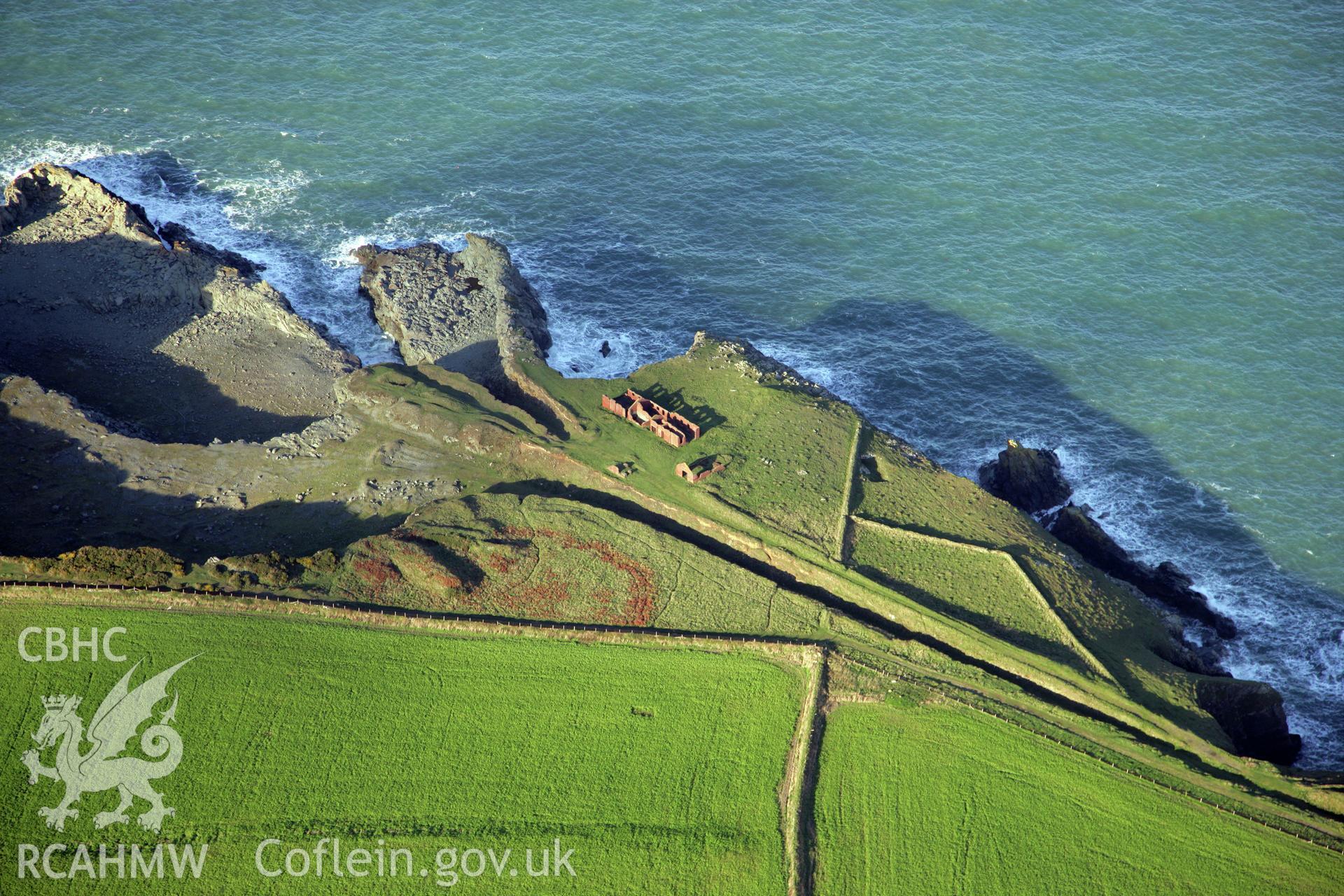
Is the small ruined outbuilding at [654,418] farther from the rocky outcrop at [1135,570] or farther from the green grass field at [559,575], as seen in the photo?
the rocky outcrop at [1135,570]

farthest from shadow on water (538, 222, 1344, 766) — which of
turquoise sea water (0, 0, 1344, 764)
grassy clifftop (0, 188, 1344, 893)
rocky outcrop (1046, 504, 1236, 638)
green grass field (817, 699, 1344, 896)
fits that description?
green grass field (817, 699, 1344, 896)

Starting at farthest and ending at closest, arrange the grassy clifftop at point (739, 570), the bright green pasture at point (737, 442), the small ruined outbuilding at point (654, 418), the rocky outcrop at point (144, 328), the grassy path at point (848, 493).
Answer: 1. the rocky outcrop at point (144, 328)
2. the small ruined outbuilding at point (654, 418)
3. the bright green pasture at point (737, 442)
4. the grassy path at point (848, 493)
5. the grassy clifftop at point (739, 570)

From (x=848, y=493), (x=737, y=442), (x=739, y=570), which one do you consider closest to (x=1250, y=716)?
(x=848, y=493)

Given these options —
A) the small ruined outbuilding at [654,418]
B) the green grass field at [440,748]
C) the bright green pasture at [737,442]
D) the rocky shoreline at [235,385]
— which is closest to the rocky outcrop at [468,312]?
the rocky shoreline at [235,385]

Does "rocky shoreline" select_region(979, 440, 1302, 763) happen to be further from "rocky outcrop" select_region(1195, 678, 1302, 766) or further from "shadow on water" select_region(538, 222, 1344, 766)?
"shadow on water" select_region(538, 222, 1344, 766)

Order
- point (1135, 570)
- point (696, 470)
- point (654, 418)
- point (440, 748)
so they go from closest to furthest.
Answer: point (440, 748) → point (696, 470) → point (654, 418) → point (1135, 570)

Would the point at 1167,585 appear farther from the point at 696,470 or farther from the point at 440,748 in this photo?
the point at 440,748
